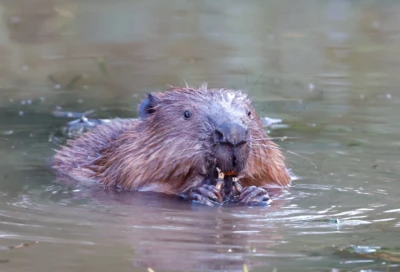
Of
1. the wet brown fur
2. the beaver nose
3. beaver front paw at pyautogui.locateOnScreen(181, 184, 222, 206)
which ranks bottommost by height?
beaver front paw at pyautogui.locateOnScreen(181, 184, 222, 206)

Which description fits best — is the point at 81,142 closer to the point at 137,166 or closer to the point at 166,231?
the point at 137,166

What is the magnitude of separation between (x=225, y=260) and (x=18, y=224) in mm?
1098

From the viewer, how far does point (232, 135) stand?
4.60 metres

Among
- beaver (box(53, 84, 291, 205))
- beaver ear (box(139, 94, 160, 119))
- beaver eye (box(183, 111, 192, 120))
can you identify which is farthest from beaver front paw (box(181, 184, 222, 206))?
beaver ear (box(139, 94, 160, 119))

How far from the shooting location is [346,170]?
5.67 metres

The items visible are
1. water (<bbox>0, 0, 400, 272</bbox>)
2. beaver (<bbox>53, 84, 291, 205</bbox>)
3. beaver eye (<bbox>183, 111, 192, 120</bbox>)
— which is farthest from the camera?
beaver eye (<bbox>183, 111, 192, 120</bbox>)

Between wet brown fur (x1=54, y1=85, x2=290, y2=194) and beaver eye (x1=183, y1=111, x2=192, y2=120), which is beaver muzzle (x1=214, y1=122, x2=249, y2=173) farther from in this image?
beaver eye (x1=183, y1=111, x2=192, y2=120)

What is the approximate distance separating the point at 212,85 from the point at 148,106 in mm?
3059

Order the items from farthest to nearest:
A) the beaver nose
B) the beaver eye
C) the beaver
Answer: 1. the beaver eye
2. the beaver
3. the beaver nose

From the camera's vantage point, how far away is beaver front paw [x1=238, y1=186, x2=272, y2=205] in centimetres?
480

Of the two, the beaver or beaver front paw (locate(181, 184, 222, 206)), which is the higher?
the beaver

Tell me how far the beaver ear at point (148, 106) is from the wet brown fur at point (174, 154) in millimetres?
40

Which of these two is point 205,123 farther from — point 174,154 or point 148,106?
point 148,106

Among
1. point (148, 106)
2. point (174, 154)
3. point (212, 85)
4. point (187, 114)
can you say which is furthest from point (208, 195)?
point (212, 85)
